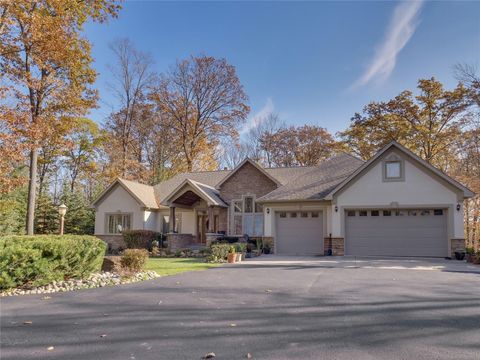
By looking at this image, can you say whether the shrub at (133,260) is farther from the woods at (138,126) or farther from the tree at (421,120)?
the tree at (421,120)

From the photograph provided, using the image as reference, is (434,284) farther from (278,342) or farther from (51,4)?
(51,4)

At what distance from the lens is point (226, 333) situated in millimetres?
5523

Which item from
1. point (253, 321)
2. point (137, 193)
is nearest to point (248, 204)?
point (137, 193)

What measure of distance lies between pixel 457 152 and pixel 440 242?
13.3 m

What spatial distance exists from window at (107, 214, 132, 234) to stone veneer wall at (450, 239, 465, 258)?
19028 mm

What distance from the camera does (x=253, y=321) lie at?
6.16 metres

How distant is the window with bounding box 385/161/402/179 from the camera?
1856cm

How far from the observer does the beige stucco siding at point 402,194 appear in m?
17.6

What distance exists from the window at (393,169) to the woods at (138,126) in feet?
34.4

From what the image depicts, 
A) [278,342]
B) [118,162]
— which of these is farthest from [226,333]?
[118,162]

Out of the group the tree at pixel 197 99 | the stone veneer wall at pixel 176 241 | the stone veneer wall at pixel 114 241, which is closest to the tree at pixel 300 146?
the tree at pixel 197 99

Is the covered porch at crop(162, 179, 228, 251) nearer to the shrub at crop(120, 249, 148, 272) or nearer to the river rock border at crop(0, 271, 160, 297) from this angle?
the shrub at crop(120, 249, 148, 272)

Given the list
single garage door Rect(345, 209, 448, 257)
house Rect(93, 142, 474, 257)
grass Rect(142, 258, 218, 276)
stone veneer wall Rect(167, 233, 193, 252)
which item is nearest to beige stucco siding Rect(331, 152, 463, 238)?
house Rect(93, 142, 474, 257)

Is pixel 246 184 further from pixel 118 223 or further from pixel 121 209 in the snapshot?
pixel 118 223
